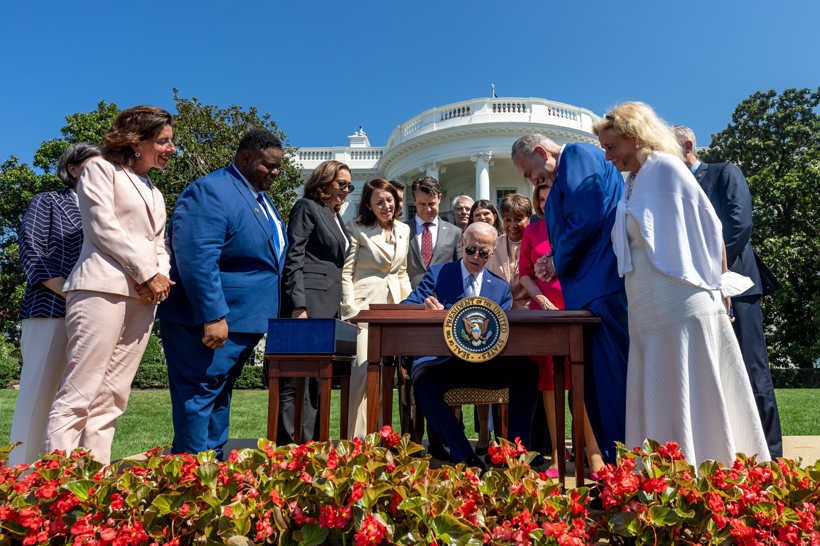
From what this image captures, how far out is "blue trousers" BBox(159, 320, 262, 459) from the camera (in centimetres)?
334

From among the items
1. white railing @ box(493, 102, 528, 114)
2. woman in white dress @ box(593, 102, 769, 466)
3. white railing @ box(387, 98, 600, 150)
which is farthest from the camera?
white railing @ box(493, 102, 528, 114)

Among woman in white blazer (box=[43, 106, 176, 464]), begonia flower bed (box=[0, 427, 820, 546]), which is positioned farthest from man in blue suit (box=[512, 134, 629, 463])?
woman in white blazer (box=[43, 106, 176, 464])

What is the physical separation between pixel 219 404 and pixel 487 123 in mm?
25768

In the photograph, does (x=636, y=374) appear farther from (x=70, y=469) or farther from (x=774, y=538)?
(x=70, y=469)

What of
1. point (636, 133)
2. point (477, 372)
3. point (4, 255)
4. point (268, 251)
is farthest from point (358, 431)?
point (4, 255)

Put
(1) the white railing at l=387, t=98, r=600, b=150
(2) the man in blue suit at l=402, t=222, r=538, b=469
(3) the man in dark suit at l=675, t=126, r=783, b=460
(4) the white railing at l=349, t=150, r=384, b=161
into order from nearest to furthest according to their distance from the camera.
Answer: (2) the man in blue suit at l=402, t=222, r=538, b=469, (3) the man in dark suit at l=675, t=126, r=783, b=460, (1) the white railing at l=387, t=98, r=600, b=150, (4) the white railing at l=349, t=150, r=384, b=161

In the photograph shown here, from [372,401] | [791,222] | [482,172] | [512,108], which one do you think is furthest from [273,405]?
[512,108]

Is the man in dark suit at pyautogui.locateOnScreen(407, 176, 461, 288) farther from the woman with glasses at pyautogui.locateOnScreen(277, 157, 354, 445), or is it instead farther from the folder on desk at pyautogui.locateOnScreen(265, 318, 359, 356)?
the folder on desk at pyautogui.locateOnScreen(265, 318, 359, 356)

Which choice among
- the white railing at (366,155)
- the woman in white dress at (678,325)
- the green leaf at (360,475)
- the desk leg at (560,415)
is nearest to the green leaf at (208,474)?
the green leaf at (360,475)

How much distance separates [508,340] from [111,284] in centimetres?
222

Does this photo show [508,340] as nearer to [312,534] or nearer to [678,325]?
[678,325]

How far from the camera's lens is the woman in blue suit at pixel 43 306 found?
132 inches

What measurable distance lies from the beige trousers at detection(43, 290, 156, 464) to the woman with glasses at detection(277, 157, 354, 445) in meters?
1.33

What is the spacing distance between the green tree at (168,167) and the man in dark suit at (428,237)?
49.9 feet
